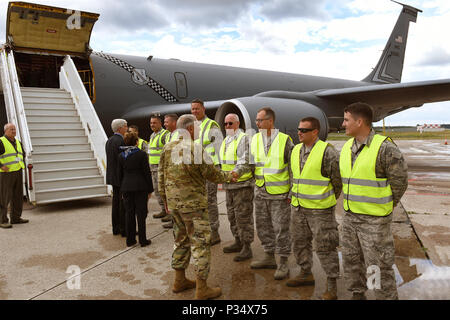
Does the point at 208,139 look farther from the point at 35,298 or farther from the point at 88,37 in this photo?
the point at 88,37

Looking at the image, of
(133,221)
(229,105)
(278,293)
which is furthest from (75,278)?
(229,105)

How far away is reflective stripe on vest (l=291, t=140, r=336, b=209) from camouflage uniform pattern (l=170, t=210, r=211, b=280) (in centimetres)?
87

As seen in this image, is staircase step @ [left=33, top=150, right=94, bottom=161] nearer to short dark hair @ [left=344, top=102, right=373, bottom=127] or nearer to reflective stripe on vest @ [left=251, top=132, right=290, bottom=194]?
reflective stripe on vest @ [left=251, top=132, right=290, bottom=194]

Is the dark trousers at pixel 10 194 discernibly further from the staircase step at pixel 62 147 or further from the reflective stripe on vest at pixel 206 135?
the reflective stripe on vest at pixel 206 135

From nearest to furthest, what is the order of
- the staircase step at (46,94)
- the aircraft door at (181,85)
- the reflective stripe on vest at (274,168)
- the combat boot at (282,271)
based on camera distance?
the combat boot at (282,271)
the reflective stripe on vest at (274,168)
the staircase step at (46,94)
the aircraft door at (181,85)

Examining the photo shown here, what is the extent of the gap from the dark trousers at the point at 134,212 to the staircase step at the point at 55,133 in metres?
3.93

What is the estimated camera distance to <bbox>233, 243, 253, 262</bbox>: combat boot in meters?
3.61

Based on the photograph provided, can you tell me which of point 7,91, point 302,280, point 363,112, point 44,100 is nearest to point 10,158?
point 7,91

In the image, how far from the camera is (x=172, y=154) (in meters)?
2.92

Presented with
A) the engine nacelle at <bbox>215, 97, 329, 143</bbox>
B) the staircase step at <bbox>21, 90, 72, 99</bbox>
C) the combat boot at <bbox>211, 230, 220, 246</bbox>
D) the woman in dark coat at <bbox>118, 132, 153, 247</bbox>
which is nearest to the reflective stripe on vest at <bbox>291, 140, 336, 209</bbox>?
the combat boot at <bbox>211, 230, 220, 246</bbox>

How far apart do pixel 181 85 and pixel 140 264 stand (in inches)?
268

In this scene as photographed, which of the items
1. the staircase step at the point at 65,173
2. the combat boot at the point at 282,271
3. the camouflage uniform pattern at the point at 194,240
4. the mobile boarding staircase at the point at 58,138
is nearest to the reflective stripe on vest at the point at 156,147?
the mobile boarding staircase at the point at 58,138

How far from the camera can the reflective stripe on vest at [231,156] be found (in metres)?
3.64

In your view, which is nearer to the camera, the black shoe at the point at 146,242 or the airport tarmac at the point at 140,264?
the airport tarmac at the point at 140,264
